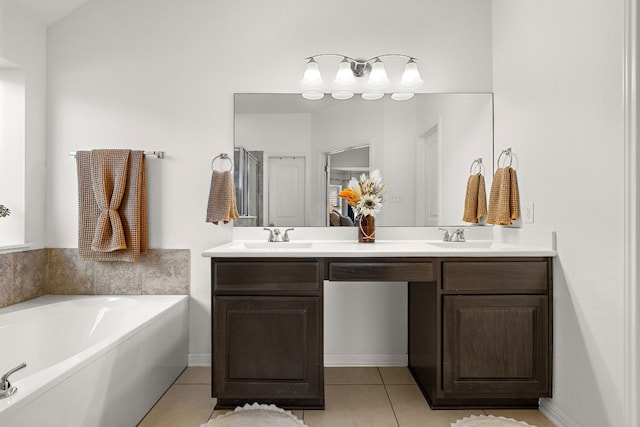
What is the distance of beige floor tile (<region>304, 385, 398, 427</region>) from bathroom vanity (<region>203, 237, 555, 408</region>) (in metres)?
0.12

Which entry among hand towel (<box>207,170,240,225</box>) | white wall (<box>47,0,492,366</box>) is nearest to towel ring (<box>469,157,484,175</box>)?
white wall (<box>47,0,492,366</box>)

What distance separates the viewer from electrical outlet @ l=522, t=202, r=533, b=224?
2293mm

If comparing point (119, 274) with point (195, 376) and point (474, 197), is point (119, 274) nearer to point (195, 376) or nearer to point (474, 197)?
point (195, 376)

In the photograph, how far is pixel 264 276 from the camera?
6.85 feet

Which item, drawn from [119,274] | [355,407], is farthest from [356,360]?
[119,274]

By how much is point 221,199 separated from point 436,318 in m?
1.44

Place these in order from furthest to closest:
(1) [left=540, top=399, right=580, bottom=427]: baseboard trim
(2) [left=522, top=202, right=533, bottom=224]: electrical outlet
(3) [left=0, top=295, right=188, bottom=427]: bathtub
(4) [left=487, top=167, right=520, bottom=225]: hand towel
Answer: (4) [left=487, top=167, right=520, bottom=225]: hand towel → (2) [left=522, top=202, right=533, bottom=224]: electrical outlet → (1) [left=540, top=399, right=580, bottom=427]: baseboard trim → (3) [left=0, top=295, right=188, bottom=427]: bathtub

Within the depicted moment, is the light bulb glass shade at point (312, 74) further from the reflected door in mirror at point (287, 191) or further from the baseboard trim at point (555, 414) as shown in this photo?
the baseboard trim at point (555, 414)

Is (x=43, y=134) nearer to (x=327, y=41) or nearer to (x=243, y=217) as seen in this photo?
(x=243, y=217)

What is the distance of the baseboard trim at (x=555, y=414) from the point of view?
6.41 ft

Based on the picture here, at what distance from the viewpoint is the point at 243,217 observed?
9.07ft

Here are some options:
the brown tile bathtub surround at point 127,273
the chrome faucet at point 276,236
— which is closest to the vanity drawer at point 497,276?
the chrome faucet at point 276,236

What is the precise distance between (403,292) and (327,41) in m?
1.70

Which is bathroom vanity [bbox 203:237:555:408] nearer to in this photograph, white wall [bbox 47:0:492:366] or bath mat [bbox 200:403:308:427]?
bath mat [bbox 200:403:308:427]
